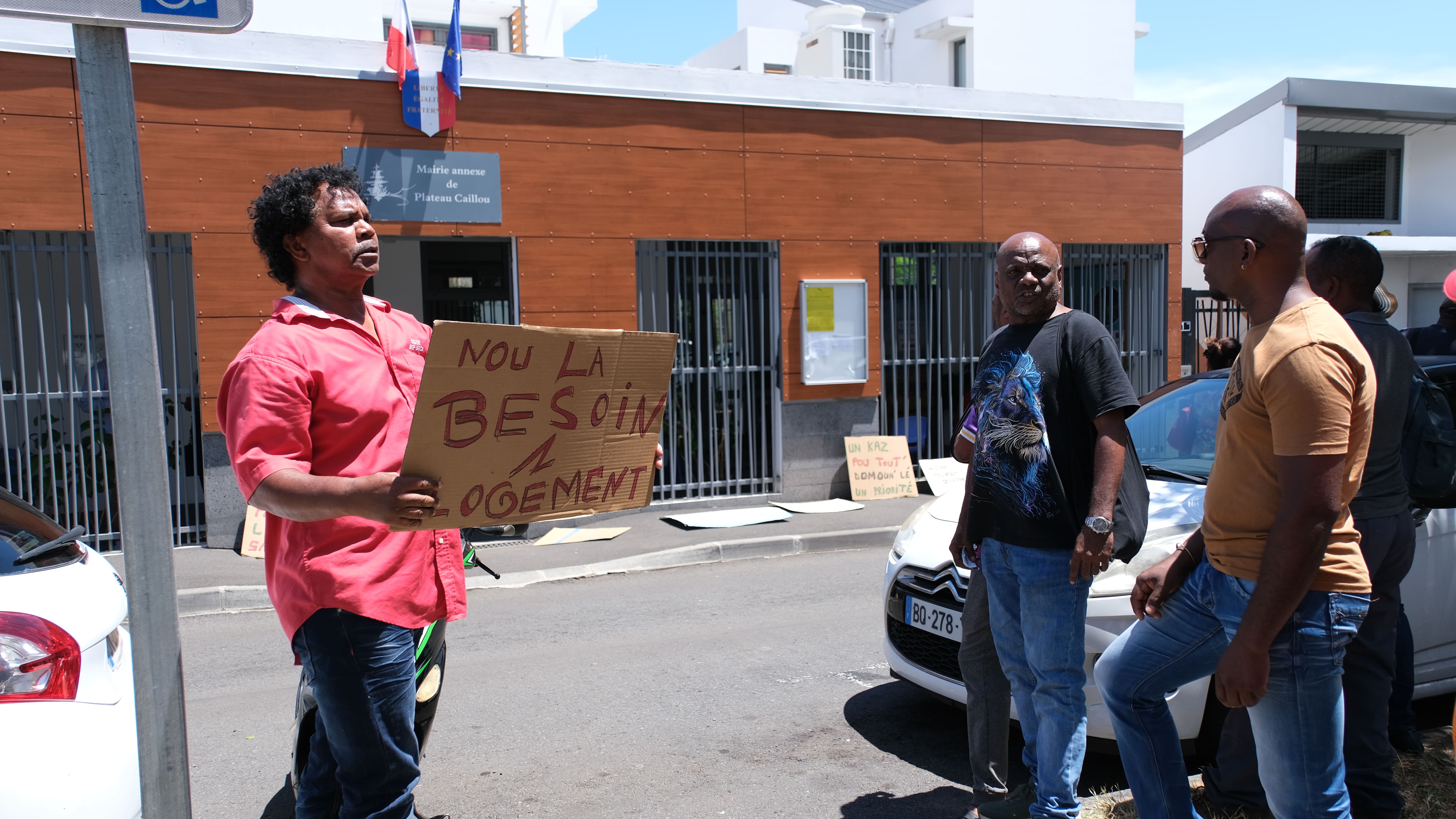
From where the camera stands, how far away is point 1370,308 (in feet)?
11.4

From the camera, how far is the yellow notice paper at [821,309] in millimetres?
10789

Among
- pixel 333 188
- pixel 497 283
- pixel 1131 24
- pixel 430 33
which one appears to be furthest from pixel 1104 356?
pixel 1131 24

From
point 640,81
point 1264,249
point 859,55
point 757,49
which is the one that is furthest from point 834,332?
point 757,49

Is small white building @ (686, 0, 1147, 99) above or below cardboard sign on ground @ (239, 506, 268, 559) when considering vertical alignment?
above

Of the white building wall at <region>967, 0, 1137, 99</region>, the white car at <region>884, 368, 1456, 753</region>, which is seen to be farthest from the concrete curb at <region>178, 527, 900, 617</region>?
the white building wall at <region>967, 0, 1137, 99</region>

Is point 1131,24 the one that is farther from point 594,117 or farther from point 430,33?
point 594,117

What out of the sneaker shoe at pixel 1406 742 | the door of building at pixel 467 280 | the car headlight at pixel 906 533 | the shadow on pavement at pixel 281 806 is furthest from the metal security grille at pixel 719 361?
the sneaker shoe at pixel 1406 742

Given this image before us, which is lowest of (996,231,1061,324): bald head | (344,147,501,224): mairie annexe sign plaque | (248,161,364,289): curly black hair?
(996,231,1061,324): bald head

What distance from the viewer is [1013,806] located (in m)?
3.33

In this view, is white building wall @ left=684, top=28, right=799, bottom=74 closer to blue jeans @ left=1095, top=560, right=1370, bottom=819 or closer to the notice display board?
the notice display board

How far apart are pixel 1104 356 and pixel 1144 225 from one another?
34.0ft

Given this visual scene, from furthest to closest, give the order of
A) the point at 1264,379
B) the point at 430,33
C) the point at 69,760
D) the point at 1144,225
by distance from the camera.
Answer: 1. the point at 430,33
2. the point at 1144,225
3. the point at 69,760
4. the point at 1264,379

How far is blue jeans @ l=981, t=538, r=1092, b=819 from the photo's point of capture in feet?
10.1

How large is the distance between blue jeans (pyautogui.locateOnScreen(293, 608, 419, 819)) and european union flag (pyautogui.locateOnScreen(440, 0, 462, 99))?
7.78 metres
